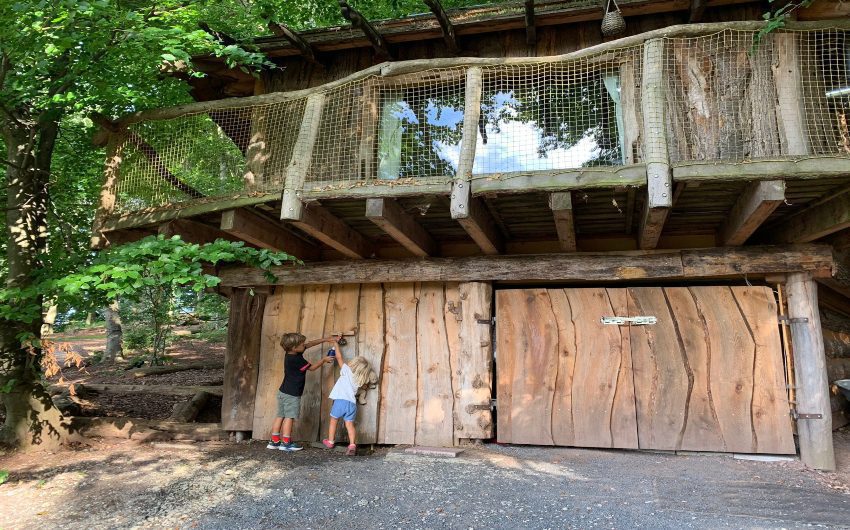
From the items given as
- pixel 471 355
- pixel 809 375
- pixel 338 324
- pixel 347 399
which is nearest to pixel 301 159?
pixel 338 324

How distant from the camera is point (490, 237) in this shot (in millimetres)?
Answer: 5914

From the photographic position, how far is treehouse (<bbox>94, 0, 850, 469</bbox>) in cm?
497

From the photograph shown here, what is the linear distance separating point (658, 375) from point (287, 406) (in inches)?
175

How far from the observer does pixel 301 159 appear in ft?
17.6

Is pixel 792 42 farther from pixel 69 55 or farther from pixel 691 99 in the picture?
pixel 69 55

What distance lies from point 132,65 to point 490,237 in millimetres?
4667

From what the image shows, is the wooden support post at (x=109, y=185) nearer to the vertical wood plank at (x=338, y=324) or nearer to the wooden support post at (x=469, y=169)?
the vertical wood plank at (x=338, y=324)

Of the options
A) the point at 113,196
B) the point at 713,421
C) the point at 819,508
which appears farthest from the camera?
the point at 113,196

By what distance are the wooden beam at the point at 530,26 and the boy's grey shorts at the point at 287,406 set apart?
5.23 meters

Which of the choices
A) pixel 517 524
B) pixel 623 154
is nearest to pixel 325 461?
pixel 517 524

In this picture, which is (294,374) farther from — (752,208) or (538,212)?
(752,208)

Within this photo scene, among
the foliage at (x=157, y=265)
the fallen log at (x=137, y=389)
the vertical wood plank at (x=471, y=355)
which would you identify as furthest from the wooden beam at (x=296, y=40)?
the fallen log at (x=137, y=389)

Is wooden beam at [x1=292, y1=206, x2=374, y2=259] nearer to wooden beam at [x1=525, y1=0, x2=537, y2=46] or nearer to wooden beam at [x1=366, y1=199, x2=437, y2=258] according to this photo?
wooden beam at [x1=366, y1=199, x2=437, y2=258]

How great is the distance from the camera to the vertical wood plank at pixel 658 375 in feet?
19.4
